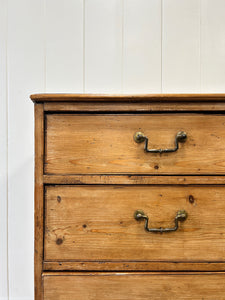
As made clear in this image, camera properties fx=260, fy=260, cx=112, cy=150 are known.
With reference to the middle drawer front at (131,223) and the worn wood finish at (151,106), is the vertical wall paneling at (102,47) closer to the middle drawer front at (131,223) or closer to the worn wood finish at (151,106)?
the worn wood finish at (151,106)

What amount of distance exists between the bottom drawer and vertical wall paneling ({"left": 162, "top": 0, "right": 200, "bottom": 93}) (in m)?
0.73

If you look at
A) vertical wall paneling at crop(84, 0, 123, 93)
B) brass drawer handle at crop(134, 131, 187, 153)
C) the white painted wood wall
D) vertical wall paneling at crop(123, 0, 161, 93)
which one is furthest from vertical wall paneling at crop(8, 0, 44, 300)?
brass drawer handle at crop(134, 131, 187, 153)

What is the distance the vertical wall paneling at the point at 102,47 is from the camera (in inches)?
42.7

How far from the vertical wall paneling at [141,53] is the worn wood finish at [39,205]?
0.53 m

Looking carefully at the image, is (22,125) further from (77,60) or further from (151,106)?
(151,106)

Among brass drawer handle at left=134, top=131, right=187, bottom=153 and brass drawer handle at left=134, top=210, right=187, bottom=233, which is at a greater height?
brass drawer handle at left=134, top=131, right=187, bottom=153

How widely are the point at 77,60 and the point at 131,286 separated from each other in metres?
0.86

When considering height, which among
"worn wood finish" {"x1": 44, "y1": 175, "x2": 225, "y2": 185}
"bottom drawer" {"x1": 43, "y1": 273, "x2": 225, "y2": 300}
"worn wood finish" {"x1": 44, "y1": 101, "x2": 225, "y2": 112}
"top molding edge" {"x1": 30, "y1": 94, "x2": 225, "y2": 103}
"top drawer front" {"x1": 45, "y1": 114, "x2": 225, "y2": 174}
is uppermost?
"top molding edge" {"x1": 30, "y1": 94, "x2": 225, "y2": 103}

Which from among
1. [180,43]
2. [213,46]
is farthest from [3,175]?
[213,46]

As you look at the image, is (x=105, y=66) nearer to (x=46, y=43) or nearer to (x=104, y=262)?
(x=46, y=43)

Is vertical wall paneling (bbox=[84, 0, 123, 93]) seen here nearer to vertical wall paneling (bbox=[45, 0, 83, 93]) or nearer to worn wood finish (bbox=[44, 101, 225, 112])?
vertical wall paneling (bbox=[45, 0, 83, 93])

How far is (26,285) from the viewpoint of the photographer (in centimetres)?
108

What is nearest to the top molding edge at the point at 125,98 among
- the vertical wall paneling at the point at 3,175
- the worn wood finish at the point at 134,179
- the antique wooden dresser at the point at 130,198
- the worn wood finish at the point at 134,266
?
the antique wooden dresser at the point at 130,198

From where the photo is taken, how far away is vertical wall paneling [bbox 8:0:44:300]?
1.08m
